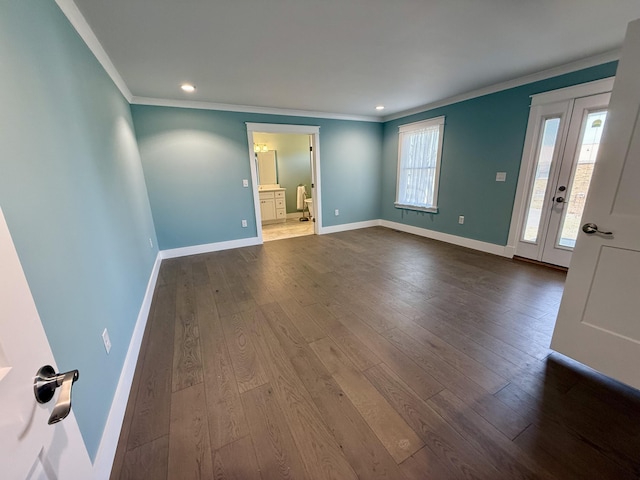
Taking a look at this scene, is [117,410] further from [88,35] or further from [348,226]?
[348,226]

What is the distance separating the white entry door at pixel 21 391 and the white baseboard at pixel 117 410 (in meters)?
0.35

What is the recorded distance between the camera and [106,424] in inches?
49.7

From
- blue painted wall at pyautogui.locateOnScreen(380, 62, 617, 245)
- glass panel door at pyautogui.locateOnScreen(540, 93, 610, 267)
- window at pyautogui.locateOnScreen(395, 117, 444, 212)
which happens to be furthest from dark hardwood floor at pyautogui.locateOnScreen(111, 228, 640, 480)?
window at pyautogui.locateOnScreen(395, 117, 444, 212)

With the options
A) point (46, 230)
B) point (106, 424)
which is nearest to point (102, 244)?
point (46, 230)

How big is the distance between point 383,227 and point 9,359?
5974 millimetres

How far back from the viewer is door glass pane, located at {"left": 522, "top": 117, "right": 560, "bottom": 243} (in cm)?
319

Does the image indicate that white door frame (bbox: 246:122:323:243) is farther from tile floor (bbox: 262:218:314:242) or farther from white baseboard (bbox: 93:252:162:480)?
white baseboard (bbox: 93:252:162:480)

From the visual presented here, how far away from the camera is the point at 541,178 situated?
3.35m

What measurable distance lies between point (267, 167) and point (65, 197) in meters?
6.20

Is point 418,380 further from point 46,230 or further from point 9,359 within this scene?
point 46,230

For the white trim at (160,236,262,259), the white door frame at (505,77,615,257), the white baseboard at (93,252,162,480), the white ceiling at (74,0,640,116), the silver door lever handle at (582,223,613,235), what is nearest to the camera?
the white baseboard at (93,252,162,480)

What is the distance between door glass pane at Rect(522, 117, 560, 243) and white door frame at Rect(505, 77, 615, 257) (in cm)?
6

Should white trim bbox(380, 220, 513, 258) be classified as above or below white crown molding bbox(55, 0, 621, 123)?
below

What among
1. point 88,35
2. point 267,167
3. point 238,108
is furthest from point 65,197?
point 267,167
